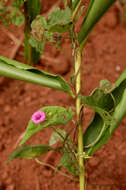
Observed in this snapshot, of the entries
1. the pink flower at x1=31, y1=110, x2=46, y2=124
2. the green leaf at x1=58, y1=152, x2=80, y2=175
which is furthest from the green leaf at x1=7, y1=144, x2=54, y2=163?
the pink flower at x1=31, y1=110, x2=46, y2=124

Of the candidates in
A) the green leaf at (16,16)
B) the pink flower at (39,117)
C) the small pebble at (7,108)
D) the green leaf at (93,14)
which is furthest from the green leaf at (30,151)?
the small pebble at (7,108)

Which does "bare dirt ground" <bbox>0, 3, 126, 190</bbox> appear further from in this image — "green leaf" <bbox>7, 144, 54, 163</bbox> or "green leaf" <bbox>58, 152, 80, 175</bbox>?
"green leaf" <bbox>7, 144, 54, 163</bbox>

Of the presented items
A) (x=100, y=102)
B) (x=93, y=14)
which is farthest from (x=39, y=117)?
(x=93, y=14)

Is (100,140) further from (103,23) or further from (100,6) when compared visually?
(103,23)

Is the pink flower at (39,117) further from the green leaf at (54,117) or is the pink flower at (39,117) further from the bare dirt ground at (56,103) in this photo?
the bare dirt ground at (56,103)

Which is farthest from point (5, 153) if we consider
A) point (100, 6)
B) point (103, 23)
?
point (103, 23)

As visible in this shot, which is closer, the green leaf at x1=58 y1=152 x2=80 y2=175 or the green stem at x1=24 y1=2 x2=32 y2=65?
the green leaf at x1=58 y1=152 x2=80 y2=175
